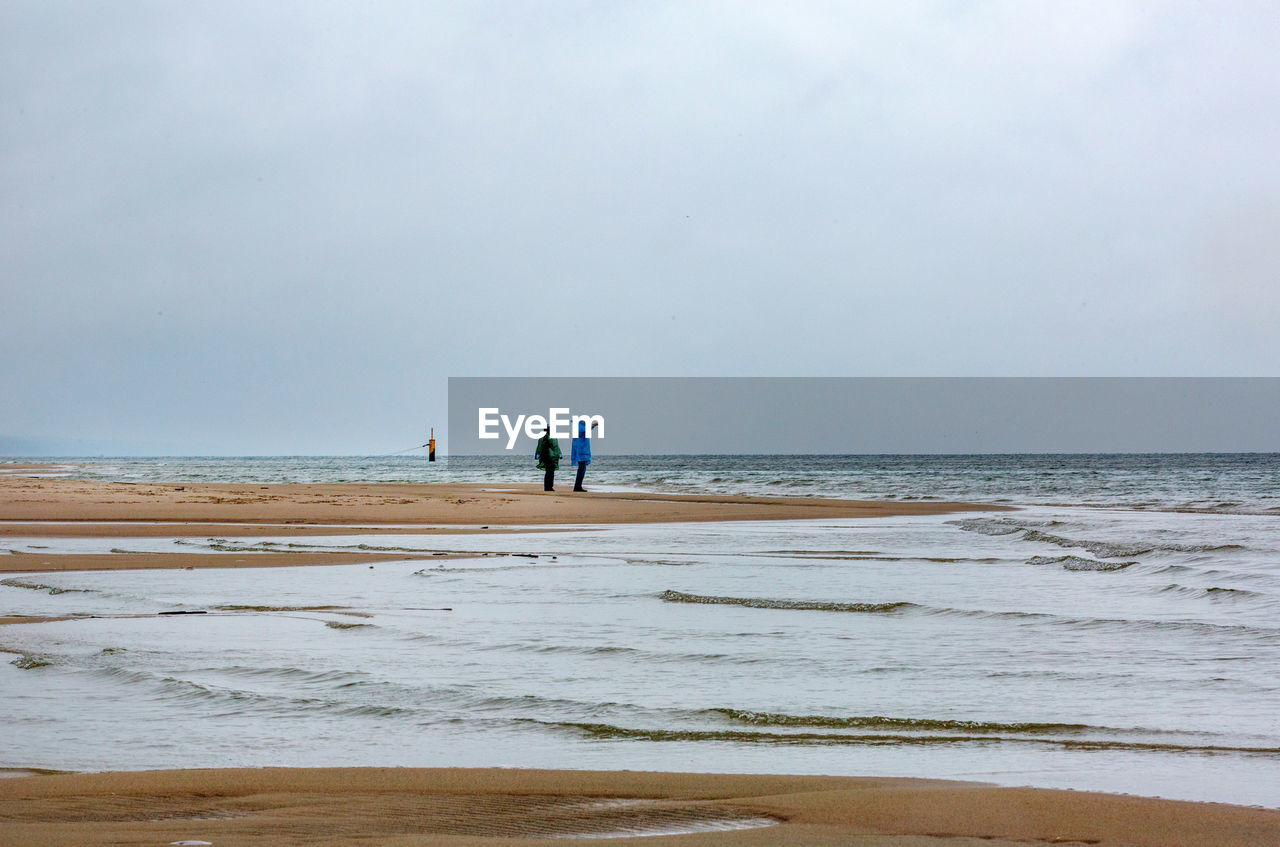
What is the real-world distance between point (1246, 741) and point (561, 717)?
101 inches

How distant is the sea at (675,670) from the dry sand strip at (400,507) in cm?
804

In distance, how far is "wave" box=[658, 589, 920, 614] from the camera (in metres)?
7.69

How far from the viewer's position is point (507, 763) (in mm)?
3760

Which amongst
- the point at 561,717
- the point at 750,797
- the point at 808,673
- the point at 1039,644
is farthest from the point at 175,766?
the point at 1039,644

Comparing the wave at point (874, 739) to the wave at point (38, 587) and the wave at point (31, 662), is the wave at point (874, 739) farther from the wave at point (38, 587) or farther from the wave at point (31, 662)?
the wave at point (38, 587)

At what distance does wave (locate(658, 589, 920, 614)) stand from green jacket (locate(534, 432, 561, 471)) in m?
19.0

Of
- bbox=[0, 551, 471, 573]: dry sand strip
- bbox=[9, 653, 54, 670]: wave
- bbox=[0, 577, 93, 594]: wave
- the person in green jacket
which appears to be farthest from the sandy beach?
the person in green jacket

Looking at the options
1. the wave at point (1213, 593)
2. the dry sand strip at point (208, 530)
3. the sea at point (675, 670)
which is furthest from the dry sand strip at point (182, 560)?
the wave at point (1213, 593)

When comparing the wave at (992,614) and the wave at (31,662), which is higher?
the wave at (31,662)

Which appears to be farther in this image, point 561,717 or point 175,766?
point 561,717

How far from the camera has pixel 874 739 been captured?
4.15 meters

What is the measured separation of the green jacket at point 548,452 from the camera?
27344 millimetres

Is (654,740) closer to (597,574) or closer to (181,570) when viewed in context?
(597,574)

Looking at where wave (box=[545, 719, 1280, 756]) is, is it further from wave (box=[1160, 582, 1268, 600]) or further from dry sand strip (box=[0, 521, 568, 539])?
dry sand strip (box=[0, 521, 568, 539])
